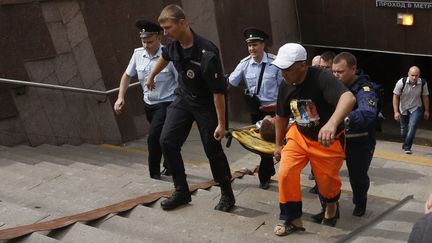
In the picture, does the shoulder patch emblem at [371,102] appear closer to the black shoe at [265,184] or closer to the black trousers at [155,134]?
the black shoe at [265,184]

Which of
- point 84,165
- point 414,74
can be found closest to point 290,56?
point 84,165

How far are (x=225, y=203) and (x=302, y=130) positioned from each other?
995mm

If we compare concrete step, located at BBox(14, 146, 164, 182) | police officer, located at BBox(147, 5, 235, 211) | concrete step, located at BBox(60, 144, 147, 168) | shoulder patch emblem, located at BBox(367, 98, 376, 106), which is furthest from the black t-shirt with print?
concrete step, located at BBox(60, 144, 147, 168)

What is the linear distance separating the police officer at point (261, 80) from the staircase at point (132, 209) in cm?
25

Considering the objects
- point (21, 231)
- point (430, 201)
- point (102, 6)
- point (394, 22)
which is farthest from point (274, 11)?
point (430, 201)

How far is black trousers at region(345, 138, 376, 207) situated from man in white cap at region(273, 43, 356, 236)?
1.49 ft

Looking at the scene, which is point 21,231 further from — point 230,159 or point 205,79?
point 230,159

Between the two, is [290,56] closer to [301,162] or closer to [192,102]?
[301,162]

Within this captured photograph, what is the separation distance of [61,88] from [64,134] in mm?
933

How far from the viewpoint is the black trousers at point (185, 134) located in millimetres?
4754

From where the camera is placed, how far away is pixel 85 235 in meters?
3.89

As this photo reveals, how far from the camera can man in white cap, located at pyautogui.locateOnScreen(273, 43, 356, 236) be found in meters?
4.11

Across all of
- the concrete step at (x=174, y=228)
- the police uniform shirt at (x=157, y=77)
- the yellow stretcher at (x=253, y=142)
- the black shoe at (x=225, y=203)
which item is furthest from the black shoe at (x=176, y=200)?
the police uniform shirt at (x=157, y=77)

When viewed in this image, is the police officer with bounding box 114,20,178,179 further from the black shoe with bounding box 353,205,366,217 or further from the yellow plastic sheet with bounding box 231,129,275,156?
the black shoe with bounding box 353,205,366,217
